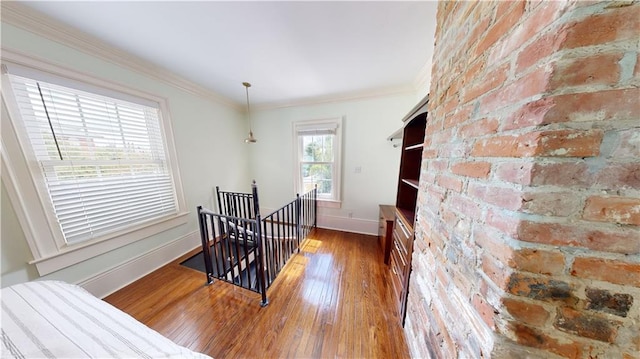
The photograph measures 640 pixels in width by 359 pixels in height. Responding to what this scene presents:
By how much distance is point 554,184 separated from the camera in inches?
16.8

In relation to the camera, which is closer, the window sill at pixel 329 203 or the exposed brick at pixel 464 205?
the exposed brick at pixel 464 205

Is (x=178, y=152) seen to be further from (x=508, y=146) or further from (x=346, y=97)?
(x=508, y=146)

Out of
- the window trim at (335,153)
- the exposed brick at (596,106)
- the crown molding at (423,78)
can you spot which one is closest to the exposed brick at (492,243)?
the exposed brick at (596,106)

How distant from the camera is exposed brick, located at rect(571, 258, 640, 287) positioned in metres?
0.41

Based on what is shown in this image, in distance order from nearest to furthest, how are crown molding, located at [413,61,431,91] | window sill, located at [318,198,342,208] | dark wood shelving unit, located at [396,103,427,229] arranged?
dark wood shelving unit, located at [396,103,427,229]
crown molding, located at [413,61,431,91]
window sill, located at [318,198,342,208]

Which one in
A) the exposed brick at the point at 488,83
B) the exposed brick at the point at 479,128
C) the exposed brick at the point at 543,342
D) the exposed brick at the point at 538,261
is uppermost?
the exposed brick at the point at 488,83

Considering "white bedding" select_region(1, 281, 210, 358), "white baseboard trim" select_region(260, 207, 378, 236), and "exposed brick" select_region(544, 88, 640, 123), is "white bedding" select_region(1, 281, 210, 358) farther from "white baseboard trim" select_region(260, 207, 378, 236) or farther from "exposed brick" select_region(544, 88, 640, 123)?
"white baseboard trim" select_region(260, 207, 378, 236)

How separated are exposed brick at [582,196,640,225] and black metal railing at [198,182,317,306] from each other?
5.49ft

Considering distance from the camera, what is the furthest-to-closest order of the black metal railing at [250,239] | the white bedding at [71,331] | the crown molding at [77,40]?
1. the black metal railing at [250,239]
2. the crown molding at [77,40]
3. the white bedding at [71,331]

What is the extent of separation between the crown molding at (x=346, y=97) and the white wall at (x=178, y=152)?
784 millimetres

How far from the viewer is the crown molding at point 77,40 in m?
1.27

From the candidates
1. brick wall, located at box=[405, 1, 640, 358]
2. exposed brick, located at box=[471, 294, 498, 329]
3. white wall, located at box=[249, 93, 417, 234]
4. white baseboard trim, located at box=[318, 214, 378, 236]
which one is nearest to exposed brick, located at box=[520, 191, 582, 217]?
brick wall, located at box=[405, 1, 640, 358]

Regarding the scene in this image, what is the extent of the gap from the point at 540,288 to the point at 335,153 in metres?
2.65

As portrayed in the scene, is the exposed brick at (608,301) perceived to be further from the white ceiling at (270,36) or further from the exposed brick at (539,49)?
the white ceiling at (270,36)
